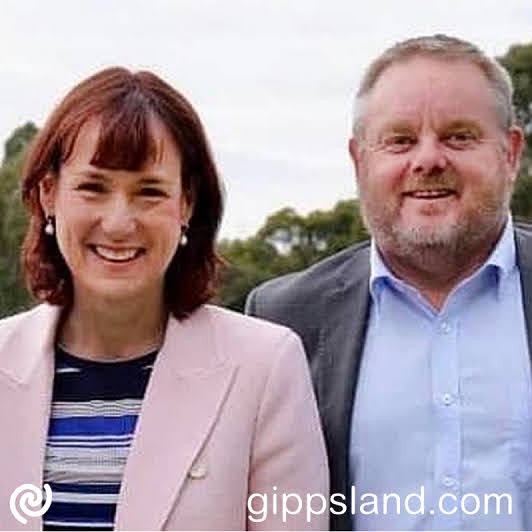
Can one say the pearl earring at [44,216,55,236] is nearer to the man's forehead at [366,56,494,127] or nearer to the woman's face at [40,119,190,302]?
the woman's face at [40,119,190,302]

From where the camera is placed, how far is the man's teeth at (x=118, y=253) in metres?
3.08

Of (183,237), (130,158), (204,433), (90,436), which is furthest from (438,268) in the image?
(90,436)

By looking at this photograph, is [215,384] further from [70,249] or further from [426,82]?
[426,82]

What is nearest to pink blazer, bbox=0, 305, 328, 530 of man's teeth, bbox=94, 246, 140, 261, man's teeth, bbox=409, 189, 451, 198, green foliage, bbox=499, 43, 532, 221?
man's teeth, bbox=94, 246, 140, 261

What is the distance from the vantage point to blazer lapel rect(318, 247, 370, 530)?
3.32m

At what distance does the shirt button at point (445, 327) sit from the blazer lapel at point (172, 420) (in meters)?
0.55

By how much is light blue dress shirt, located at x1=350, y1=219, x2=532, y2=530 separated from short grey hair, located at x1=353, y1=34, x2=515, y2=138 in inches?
15.8

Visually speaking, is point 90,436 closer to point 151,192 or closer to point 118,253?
point 118,253

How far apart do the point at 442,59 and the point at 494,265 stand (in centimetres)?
53

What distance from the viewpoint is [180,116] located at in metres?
3.16

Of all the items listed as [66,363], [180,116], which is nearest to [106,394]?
[66,363]

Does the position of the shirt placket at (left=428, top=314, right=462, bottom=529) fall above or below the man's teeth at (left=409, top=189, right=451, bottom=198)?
below

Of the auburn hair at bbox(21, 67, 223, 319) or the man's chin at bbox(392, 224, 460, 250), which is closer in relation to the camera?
the auburn hair at bbox(21, 67, 223, 319)

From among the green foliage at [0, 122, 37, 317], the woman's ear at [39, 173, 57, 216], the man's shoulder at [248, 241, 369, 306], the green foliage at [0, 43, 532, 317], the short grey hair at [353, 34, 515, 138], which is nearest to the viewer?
the woman's ear at [39, 173, 57, 216]
